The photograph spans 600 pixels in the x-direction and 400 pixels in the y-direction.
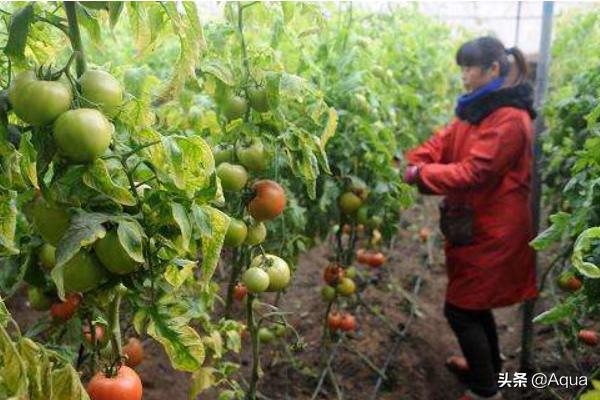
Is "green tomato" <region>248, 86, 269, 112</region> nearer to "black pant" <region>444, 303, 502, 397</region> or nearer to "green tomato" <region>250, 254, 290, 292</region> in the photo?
"green tomato" <region>250, 254, 290, 292</region>

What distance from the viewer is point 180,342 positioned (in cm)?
104

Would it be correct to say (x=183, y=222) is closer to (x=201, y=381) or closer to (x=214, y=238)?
(x=214, y=238)

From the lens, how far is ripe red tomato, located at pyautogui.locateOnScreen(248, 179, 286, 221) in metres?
1.47

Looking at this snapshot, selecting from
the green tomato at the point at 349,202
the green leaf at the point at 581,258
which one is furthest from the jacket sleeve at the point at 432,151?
the green leaf at the point at 581,258

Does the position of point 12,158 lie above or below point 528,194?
above

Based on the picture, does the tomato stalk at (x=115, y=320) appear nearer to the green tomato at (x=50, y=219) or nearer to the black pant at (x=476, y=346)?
the green tomato at (x=50, y=219)

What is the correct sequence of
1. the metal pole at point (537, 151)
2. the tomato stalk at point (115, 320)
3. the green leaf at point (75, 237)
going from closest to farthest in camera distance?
the green leaf at point (75, 237) → the tomato stalk at point (115, 320) → the metal pole at point (537, 151)

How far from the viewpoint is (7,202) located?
100 centimetres

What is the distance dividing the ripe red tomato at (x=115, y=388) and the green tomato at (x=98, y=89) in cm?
47

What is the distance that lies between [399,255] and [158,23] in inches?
152

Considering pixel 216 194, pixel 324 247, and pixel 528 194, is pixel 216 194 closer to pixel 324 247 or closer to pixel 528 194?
pixel 528 194

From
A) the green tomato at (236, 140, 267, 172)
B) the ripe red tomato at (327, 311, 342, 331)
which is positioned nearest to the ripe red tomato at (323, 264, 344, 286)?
the ripe red tomato at (327, 311, 342, 331)

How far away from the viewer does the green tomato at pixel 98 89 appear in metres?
0.93

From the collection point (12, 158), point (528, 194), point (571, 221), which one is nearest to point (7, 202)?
point (12, 158)
